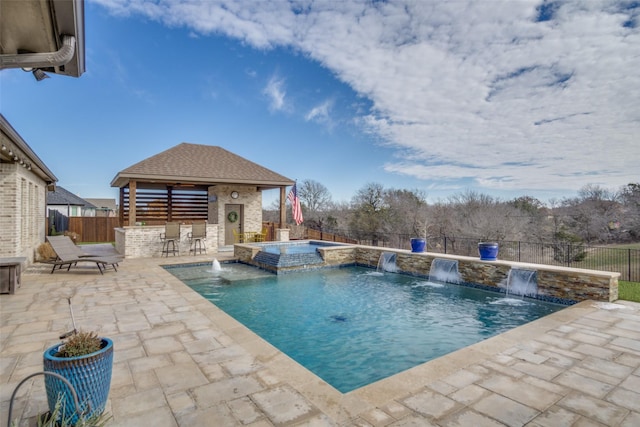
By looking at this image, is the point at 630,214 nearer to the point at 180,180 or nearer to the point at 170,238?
the point at 180,180

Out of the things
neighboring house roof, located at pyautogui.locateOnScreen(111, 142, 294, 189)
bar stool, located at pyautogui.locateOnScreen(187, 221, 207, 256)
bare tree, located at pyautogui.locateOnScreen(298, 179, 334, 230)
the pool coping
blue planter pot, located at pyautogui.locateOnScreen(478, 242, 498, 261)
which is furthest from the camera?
bare tree, located at pyautogui.locateOnScreen(298, 179, 334, 230)

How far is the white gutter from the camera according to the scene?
2.04 meters

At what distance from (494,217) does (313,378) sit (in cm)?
2257

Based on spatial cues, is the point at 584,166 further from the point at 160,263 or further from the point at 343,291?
the point at 160,263

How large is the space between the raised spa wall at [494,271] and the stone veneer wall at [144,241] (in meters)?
2.30

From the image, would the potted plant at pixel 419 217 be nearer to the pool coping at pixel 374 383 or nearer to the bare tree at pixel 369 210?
the bare tree at pixel 369 210

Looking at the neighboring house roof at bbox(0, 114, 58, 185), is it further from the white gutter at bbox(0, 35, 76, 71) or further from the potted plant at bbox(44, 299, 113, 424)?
the potted plant at bbox(44, 299, 113, 424)

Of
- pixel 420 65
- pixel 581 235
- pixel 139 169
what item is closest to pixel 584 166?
pixel 581 235

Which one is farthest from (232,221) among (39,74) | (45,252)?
(39,74)

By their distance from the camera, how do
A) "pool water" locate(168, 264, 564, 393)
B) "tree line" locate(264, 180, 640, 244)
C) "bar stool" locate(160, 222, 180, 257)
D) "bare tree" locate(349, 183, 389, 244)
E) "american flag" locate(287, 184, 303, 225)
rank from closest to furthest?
1. "pool water" locate(168, 264, 564, 393)
2. "bar stool" locate(160, 222, 180, 257)
3. "american flag" locate(287, 184, 303, 225)
4. "tree line" locate(264, 180, 640, 244)
5. "bare tree" locate(349, 183, 389, 244)

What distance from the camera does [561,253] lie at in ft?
51.0

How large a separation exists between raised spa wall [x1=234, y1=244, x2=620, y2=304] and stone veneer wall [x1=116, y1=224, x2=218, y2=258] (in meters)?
2.30

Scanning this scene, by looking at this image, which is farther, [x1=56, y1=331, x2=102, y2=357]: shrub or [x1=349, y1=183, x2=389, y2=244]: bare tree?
[x1=349, y1=183, x2=389, y2=244]: bare tree

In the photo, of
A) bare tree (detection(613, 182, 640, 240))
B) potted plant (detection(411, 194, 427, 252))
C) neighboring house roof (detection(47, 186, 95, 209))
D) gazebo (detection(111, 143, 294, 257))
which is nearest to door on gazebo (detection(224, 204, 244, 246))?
gazebo (detection(111, 143, 294, 257))
